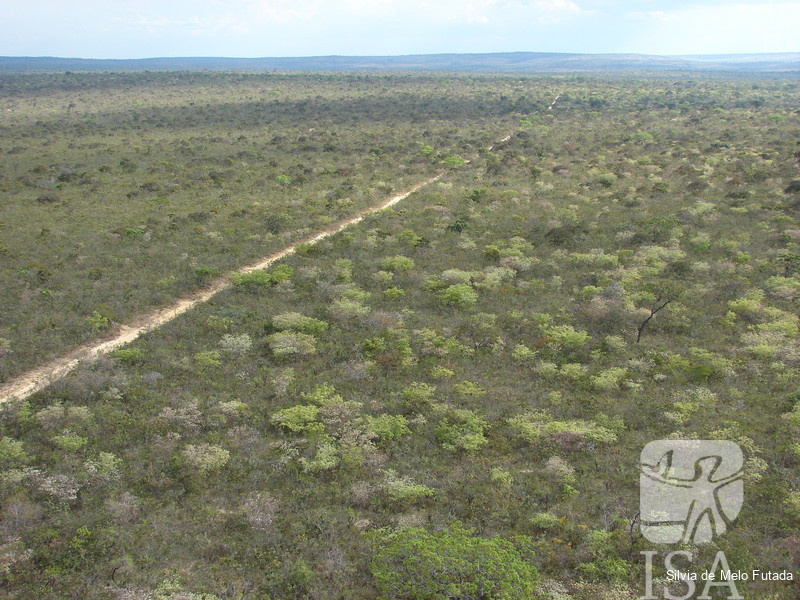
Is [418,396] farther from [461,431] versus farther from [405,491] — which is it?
[405,491]

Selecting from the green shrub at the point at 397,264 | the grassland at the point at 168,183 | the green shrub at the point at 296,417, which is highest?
the grassland at the point at 168,183

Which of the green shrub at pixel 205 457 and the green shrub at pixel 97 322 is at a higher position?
the green shrub at pixel 97 322

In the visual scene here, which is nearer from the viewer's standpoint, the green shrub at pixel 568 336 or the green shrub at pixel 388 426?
the green shrub at pixel 388 426

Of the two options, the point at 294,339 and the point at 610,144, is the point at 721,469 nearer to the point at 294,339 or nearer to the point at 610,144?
the point at 294,339

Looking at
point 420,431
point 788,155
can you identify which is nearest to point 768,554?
point 420,431

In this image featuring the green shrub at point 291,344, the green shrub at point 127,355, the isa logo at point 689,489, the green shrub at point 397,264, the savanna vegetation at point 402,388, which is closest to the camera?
the savanna vegetation at point 402,388

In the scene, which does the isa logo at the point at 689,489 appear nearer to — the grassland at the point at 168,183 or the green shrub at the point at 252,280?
the green shrub at the point at 252,280

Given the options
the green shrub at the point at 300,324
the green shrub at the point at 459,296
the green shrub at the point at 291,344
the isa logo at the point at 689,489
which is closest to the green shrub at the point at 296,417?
the green shrub at the point at 291,344
